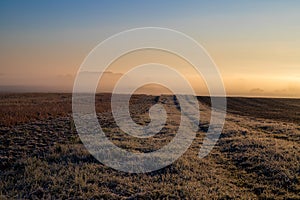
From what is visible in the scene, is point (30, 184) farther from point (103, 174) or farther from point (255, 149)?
point (255, 149)

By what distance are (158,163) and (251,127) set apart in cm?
1813

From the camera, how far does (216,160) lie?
15.9 m

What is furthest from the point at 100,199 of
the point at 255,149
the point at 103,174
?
the point at 255,149

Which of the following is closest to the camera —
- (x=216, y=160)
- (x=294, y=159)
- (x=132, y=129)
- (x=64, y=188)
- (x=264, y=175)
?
(x=64, y=188)

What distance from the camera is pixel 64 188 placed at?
34.8 feet

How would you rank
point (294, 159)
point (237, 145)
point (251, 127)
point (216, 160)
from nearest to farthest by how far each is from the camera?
point (294, 159)
point (216, 160)
point (237, 145)
point (251, 127)

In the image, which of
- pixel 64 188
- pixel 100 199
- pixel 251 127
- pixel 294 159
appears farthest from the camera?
pixel 251 127

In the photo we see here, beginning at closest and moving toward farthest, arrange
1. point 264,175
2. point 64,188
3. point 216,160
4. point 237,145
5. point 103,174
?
point 64,188 < point 103,174 < point 264,175 < point 216,160 < point 237,145

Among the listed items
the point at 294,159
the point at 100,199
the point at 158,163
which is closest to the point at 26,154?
the point at 158,163

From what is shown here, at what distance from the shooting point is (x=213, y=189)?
435 inches

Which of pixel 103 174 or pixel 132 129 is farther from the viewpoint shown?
pixel 132 129

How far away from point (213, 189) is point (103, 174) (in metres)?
4.17

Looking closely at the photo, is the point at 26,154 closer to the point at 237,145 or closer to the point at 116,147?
the point at 116,147

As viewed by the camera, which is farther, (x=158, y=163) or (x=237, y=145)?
(x=237, y=145)
